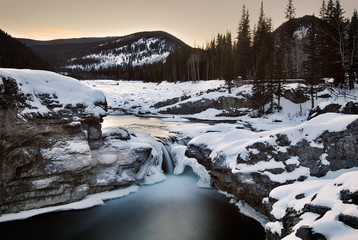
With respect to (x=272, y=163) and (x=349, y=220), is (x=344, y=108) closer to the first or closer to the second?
(x=272, y=163)

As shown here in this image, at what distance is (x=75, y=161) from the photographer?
49.5 feet

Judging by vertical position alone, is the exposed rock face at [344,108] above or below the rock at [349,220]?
above

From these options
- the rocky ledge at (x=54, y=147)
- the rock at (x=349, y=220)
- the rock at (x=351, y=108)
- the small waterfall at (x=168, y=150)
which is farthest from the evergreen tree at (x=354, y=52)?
the rock at (x=349, y=220)

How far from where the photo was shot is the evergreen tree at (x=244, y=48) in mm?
62225

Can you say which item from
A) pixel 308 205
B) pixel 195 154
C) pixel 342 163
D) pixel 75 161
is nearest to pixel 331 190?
pixel 308 205

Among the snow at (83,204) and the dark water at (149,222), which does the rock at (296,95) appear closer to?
the dark water at (149,222)

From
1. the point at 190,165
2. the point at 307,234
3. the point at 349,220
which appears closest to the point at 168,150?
the point at 190,165

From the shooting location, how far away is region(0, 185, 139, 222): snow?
1297 cm

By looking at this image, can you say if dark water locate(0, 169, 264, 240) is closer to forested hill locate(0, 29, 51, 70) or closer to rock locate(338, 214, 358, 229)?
rock locate(338, 214, 358, 229)

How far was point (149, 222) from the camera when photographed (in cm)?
1269

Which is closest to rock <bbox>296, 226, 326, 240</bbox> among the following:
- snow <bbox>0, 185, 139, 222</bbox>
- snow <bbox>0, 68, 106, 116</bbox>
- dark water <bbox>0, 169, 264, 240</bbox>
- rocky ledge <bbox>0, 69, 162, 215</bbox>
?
dark water <bbox>0, 169, 264, 240</bbox>

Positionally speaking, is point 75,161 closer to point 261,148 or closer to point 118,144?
point 118,144

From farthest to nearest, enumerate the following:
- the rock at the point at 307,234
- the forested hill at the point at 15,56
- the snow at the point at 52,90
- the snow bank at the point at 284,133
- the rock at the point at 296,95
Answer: the forested hill at the point at 15,56, the rock at the point at 296,95, the snow at the point at 52,90, the snow bank at the point at 284,133, the rock at the point at 307,234

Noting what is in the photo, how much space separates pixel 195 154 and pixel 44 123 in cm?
1187
